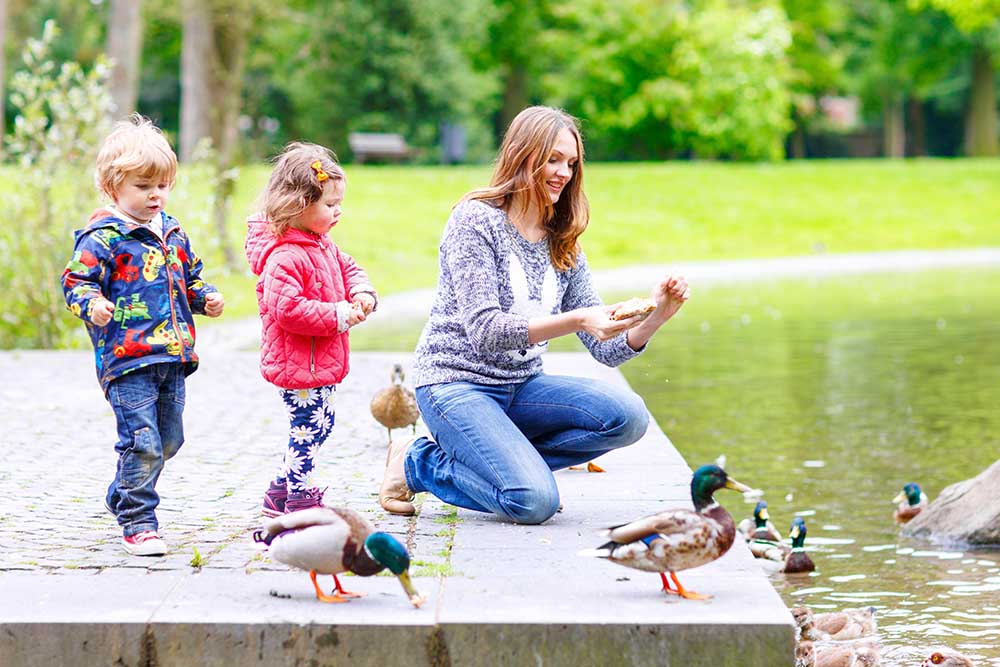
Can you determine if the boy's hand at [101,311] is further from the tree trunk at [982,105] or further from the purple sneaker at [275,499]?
the tree trunk at [982,105]

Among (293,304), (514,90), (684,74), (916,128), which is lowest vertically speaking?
(916,128)

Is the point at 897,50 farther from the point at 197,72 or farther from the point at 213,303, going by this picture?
the point at 213,303

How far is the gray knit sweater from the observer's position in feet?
16.8

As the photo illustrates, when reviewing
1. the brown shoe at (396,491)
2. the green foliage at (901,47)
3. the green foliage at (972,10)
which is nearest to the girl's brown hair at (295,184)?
the brown shoe at (396,491)

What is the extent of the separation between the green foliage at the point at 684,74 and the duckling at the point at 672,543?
1391 inches

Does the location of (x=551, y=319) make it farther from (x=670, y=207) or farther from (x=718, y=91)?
(x=718, y=91)

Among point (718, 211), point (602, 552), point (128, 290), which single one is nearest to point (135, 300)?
point (128, 290)

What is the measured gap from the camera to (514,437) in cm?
521

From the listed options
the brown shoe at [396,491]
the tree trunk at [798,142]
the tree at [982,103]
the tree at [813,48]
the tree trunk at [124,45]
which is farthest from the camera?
the tree trunk at [798,142]

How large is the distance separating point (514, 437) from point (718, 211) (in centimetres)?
2465

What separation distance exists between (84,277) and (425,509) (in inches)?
65.0

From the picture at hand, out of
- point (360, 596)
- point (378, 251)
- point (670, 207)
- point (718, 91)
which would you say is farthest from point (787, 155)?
point (360, 596)

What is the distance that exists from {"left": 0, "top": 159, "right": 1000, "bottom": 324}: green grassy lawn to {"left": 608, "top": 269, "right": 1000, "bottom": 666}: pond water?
7280mm

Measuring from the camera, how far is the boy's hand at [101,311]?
4594 mm
